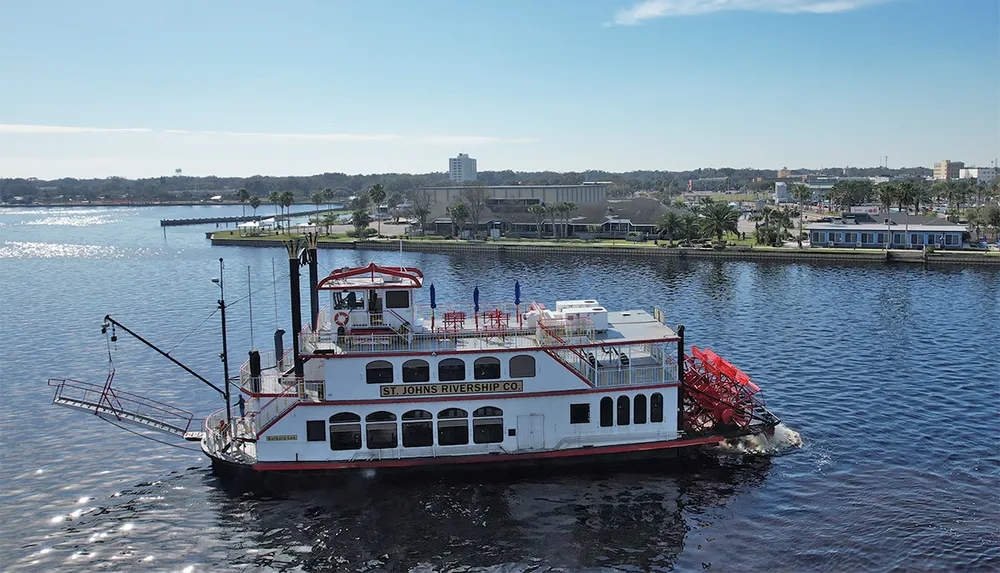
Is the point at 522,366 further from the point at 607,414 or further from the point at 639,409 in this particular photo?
the point at 639,409

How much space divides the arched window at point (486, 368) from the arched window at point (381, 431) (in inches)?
164

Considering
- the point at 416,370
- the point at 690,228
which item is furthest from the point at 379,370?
the point at 690,228

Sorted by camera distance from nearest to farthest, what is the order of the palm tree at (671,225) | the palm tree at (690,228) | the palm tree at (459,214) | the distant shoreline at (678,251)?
the distant shoreline at (678,251), the palm tree at (690,228), the palm tree at (671,225), the palm tree at (459,214)

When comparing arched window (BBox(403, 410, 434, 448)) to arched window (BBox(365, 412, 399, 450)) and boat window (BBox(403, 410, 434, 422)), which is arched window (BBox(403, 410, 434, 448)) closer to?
boat window (BBox(403, 410, 434, 422))

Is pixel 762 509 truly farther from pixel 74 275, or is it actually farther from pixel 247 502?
pixel 74 275

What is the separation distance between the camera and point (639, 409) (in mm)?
35094

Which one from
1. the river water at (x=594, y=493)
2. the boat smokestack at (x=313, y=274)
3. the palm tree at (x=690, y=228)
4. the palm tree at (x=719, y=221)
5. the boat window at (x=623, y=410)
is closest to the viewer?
the river water at (x=594, y=493)

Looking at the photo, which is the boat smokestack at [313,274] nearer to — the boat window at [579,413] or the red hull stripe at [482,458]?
the red hull stripe at [482,458]

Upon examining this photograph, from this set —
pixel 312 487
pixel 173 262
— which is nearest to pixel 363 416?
pixel 312 487

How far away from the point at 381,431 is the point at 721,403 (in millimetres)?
15940

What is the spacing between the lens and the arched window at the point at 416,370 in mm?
34000

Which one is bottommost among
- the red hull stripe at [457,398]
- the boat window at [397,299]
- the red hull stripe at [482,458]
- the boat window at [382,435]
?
the red hull stripe at [482,458]

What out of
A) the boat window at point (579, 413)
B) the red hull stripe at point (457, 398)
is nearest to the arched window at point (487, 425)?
the red hull stripe at point (457, 398)

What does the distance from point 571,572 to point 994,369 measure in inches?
1516
